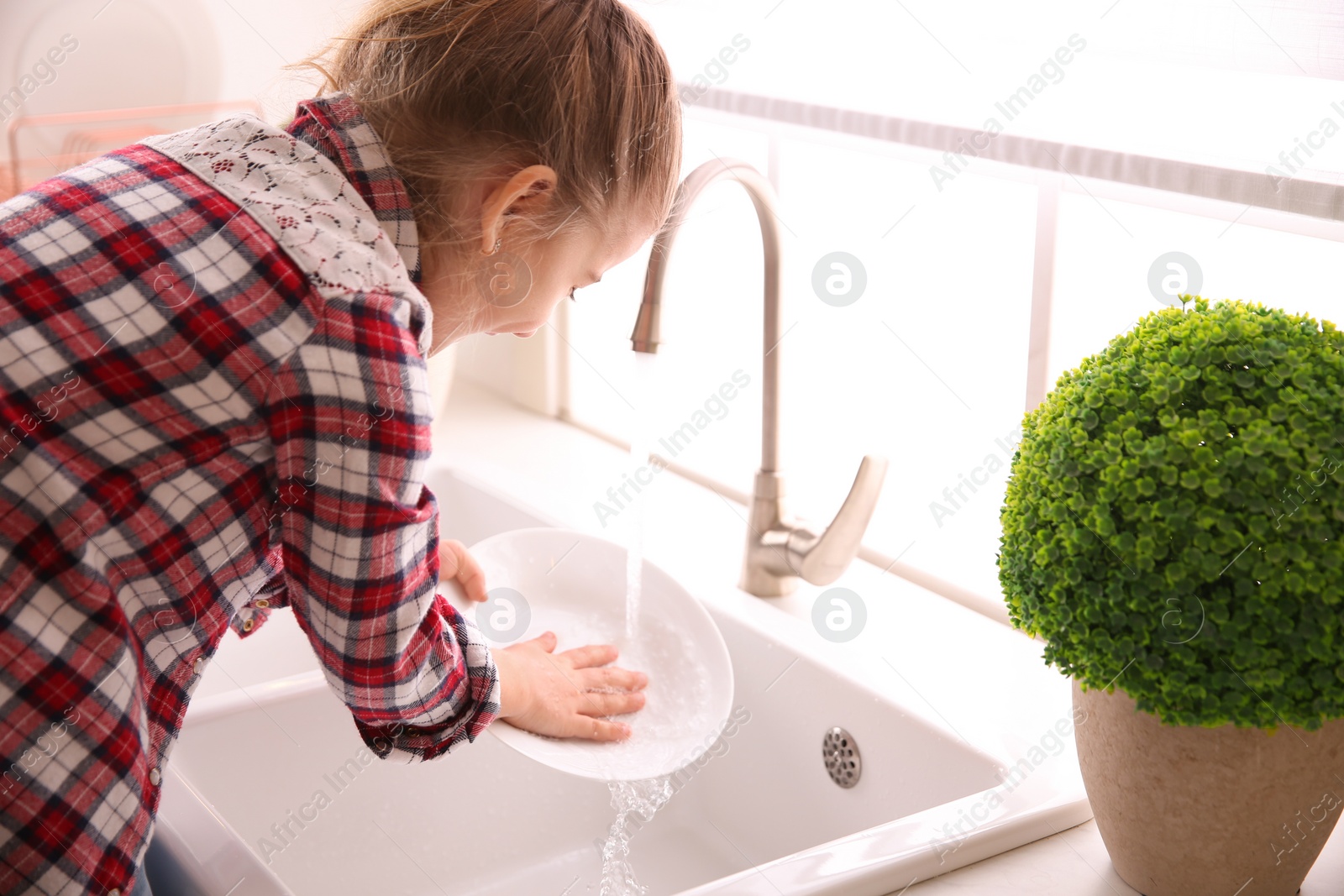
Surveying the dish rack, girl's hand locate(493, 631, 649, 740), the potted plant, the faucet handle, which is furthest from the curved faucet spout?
the dish rack

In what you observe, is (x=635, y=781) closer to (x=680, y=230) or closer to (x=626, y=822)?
(x=626, y=822)

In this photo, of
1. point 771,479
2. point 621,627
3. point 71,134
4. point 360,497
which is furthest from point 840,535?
point 71,134

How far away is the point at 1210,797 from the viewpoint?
596mm

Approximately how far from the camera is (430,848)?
1.00m

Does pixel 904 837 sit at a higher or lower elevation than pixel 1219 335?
lower

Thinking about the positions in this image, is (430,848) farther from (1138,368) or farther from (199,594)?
(1138,368)

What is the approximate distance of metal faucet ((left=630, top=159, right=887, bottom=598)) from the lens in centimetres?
91

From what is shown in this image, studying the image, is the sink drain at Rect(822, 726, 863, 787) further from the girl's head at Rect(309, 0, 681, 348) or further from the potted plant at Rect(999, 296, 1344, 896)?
the girl's head at Rect(309, 0, 681, 348)

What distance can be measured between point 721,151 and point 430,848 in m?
0.80

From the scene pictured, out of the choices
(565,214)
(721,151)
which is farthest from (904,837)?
(721,151)

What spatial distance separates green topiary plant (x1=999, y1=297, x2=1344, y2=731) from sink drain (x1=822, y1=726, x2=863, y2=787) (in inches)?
13.2

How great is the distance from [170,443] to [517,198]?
21cm

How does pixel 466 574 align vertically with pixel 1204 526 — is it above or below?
below

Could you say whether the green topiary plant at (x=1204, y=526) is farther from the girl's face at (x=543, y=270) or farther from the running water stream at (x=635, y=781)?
the running water stream at (x=635, y=781)
